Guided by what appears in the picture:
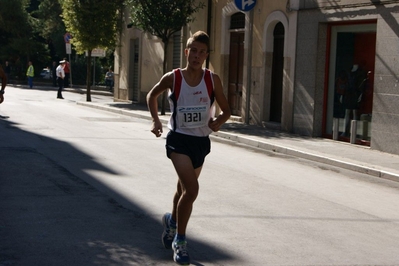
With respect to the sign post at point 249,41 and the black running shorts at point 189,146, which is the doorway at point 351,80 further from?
the black running shorts at point 189,146

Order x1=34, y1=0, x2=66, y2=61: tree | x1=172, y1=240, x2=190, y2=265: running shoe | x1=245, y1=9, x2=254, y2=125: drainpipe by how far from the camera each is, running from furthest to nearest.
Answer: x1=34, y1=0, x2=66, y2=61: tree
x1=245, y1=9, x2=254, y2=125: drainpipe
x1=172, y1=240, x2=190, y2=265: running shoe

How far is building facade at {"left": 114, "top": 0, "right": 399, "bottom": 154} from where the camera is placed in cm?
1622

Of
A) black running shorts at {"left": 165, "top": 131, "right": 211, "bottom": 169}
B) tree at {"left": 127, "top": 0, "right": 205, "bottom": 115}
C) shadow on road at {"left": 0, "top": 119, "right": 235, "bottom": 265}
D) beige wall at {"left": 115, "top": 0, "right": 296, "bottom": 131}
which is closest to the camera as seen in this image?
black running shorts at {"left": 165, "top": 131, "right": 211, "bottom": 169}

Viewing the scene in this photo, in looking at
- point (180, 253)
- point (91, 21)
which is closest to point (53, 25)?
point (91, 21)

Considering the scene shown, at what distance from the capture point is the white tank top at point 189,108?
632 cm

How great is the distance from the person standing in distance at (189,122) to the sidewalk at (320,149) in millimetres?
7032

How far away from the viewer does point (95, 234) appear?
7246mm

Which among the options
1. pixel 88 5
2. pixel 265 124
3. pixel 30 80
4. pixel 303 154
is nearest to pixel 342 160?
pixel 303 154

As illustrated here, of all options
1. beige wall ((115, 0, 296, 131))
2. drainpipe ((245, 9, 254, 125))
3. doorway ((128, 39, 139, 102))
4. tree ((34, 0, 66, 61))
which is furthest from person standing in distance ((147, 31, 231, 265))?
tree ((34, 0, 66, 61))

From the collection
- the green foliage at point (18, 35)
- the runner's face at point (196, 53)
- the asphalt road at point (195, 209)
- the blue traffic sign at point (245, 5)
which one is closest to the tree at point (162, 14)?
the blue traffic sign at point (245, 5)

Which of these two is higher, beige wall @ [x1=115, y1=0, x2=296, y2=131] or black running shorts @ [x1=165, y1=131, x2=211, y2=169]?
beige wall @ [x1=115, y1=0, x2=296, y2=131]

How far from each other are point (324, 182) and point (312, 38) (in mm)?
7630

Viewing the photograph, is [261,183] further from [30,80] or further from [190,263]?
[30,80]

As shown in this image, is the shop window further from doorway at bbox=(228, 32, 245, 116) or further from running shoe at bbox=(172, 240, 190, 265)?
running shoe at bbox=(172, 240, 190, 265)
